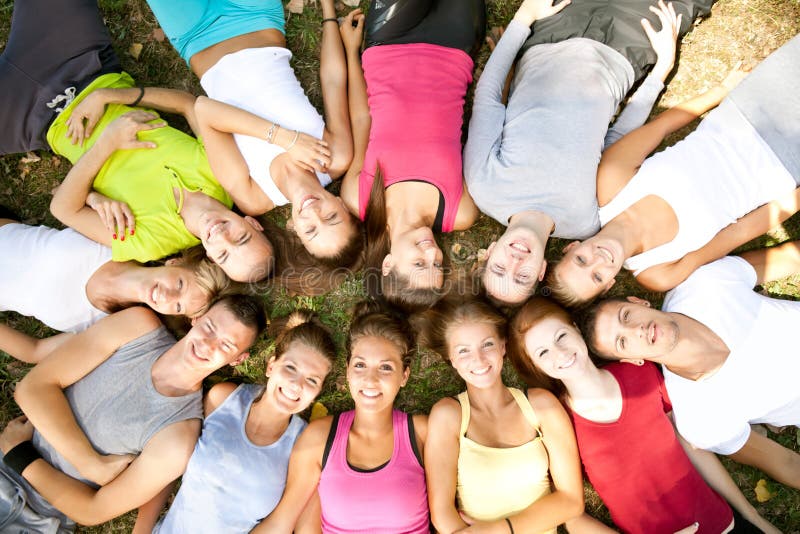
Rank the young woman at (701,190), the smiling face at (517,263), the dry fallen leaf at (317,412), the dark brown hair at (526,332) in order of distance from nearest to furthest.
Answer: the smiling face at (517,263), the young woman at (701,190), the dark brown hair at (526,332), the dry fallen leaf at (317,412)

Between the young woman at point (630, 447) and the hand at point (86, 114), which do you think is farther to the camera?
the hand at point (86, 114)

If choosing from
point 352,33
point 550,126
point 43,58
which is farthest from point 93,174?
point 550,126

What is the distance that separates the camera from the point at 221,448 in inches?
166

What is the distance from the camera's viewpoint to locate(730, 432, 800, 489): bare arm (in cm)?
424

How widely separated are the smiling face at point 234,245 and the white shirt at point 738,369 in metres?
3.47

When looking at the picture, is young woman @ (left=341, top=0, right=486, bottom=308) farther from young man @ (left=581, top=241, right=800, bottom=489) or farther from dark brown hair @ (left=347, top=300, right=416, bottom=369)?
young man @ (left=581, top=241, right=800, bottom=489)

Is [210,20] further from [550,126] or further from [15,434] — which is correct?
[15,434]

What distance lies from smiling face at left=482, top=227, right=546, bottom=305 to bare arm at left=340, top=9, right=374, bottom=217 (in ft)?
4.19

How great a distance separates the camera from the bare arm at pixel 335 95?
4.34 meters

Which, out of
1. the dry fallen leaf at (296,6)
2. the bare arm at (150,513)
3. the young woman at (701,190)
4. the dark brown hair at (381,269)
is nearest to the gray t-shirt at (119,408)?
the bare arm at (150,513)

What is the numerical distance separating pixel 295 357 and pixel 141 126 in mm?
2330

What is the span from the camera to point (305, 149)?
4160 millimetres

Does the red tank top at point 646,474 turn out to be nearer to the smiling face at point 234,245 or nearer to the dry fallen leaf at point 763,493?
the dry fallen leaf at point 763,493

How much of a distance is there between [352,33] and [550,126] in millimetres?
1966
